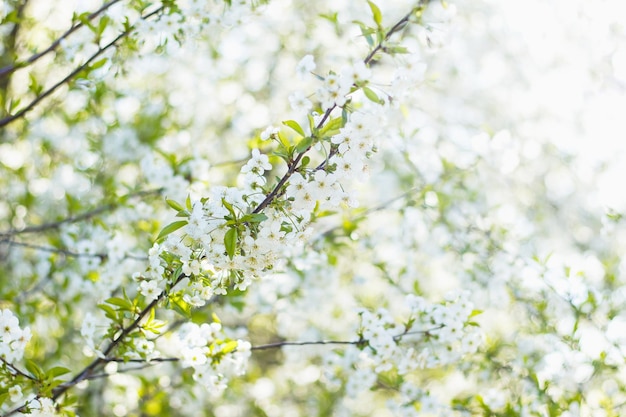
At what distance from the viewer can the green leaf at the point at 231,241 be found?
2.10 metres

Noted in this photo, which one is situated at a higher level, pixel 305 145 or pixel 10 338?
pixel 10 338

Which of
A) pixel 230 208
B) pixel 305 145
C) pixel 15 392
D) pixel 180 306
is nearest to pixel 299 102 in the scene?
pixel 305 145

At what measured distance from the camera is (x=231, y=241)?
2.11 metres

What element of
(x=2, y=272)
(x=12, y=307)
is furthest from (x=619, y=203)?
(x=2, y=272)

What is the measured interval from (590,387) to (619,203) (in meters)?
1.70

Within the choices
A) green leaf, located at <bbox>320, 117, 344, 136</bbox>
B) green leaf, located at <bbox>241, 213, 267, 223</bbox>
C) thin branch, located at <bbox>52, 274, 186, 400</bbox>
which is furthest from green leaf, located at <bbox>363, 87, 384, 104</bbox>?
thin branch, located at <bbox>52, 274, 186, 400</bbox>

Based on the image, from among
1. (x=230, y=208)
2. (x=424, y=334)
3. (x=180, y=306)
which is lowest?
(x=424, y=334)

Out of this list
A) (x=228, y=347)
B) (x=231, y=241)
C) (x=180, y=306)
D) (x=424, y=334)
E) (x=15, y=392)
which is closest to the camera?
(x=231, y=241)

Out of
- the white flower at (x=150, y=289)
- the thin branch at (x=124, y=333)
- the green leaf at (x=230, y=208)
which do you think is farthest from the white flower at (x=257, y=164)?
the white flower at (x=150, y=289)

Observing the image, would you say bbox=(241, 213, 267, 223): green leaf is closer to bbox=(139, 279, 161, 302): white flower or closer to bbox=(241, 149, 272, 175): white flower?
bbox=(241, 149, 272, 175): white flower

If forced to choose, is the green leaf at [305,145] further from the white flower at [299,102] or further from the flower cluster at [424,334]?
the flower cluster at [424,334]

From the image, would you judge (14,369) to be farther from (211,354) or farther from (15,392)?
(211,354)

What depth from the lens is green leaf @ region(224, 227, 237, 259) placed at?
2.10 m

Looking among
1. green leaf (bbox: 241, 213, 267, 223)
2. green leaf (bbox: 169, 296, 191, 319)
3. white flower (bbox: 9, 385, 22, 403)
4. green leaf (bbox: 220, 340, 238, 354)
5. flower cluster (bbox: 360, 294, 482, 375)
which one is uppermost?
white flower (bbox: 9, 385, 22, 403)
